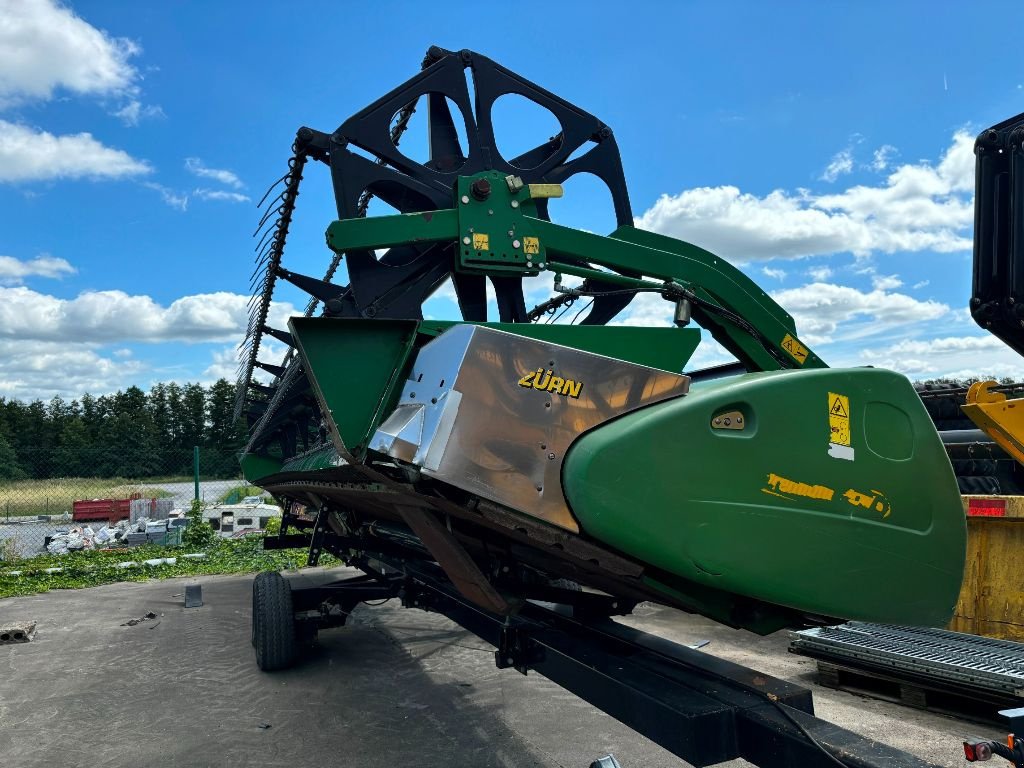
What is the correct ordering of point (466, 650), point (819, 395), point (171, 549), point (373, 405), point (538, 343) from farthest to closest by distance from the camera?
point (171, 549) < point (466, 650) < point (373, 405) < point (819, 395) < point (538, 343)

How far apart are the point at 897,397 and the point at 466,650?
482 centimetres

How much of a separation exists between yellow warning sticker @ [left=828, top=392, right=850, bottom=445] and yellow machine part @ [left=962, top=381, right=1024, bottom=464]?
3.23 meters

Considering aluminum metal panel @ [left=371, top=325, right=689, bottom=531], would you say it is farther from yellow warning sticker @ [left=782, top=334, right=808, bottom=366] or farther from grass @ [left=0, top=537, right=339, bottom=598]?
grass @ [left=0, top=537, right=339, bottom=598]

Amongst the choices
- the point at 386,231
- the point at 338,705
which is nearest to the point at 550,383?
the point at 386,231

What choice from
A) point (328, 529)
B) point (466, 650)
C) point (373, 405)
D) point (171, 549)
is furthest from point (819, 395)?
point (171, 549)

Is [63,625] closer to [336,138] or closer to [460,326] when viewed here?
[336,138]

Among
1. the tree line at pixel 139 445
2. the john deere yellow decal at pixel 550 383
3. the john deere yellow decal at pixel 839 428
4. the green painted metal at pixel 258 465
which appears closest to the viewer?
the john deere yellow decal at pixel 550 383

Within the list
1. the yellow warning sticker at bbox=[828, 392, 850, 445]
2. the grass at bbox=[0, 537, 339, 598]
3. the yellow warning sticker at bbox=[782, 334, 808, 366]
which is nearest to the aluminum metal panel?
the yellow warning sticker at bbox=[828, 392, 850, 445]

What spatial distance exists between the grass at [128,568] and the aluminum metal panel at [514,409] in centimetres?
1043

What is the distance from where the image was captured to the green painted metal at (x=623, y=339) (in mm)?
2520

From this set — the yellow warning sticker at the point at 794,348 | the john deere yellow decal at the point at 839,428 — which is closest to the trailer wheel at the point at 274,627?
the yellow warning sticker at the point at 794,348

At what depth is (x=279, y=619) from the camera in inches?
240

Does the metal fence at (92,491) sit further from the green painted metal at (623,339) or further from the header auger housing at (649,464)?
the green painted metal at (623,339)

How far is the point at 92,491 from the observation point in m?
19.0
